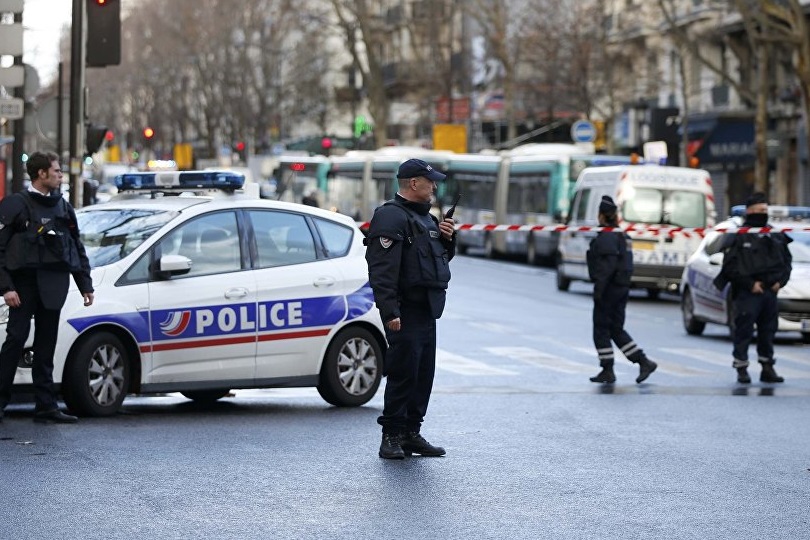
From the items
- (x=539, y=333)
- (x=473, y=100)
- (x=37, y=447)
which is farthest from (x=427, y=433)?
(x=473, y=100)

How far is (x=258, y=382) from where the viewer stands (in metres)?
13.0

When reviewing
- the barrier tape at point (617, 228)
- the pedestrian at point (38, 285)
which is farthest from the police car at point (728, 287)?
the pedestrian at point (38, 285)

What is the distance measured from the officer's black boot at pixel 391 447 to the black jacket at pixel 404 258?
684mm

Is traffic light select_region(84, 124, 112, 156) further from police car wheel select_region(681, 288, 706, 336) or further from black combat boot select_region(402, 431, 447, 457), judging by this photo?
black combat boot select_region(402, 431, 447, 457)

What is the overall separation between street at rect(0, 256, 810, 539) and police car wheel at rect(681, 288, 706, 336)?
20.5 feet

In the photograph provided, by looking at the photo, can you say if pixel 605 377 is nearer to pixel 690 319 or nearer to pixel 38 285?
pixel 38 285

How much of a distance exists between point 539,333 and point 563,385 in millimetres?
6767

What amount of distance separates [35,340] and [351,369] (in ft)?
8.67

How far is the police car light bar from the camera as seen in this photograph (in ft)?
45.1

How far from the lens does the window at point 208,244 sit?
12805 mm

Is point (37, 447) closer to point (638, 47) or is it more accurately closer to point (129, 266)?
point (129, 266)

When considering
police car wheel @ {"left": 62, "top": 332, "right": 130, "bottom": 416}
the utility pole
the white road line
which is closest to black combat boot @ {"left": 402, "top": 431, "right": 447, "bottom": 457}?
police car wheel @ {"left": 62, "top": 332, "right": 130, "bottom": 416}

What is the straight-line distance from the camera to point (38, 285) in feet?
38.5

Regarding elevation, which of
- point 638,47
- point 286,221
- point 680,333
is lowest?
point 680,333
